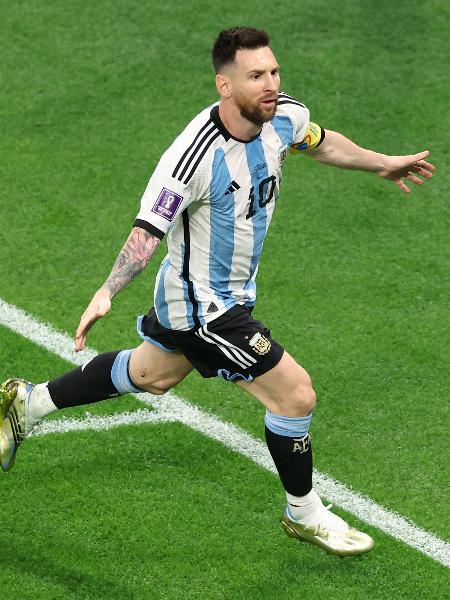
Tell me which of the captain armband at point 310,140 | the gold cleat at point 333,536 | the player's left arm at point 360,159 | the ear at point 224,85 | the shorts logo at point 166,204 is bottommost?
the gold cleat at point 333,536

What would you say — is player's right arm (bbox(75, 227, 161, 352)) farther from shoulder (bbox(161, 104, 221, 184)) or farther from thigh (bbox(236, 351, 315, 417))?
thigh (bbox(236, 351, 315, 417))

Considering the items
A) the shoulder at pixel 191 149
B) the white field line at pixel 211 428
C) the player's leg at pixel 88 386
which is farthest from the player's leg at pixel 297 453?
the shoulder at pixel 191 149

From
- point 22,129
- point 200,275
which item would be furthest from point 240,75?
point 22,129

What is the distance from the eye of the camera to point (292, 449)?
539 cm

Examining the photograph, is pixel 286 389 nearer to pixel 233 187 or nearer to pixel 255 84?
pixel 233 187

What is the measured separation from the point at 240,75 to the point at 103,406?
2.04 meters

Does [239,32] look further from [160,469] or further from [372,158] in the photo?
[160,469]

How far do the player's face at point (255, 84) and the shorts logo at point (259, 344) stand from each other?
0.86 m

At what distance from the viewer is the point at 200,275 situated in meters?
5.39

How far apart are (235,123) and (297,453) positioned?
4.44 feet

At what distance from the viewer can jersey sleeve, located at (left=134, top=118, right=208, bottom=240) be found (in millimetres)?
5074

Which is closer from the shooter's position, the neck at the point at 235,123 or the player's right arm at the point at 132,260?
the player's right arm at the point at 132,260

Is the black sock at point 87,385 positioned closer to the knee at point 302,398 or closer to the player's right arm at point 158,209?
the player's right arm at point 158,209

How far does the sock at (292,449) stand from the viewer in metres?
5.39
